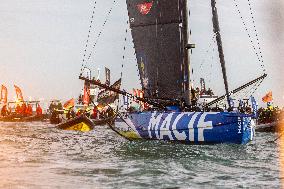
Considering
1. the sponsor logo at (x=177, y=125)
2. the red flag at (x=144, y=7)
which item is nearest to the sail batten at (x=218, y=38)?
the sponsor logo at (x=177, y=125)

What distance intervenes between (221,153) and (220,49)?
7.95m

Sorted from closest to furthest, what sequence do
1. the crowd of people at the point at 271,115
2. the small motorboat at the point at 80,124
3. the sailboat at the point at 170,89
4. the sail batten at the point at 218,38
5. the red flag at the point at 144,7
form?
the sailboat at the point at 170,89 < the sail batten at the point at 218,38 < the red flag at the point at 144,7 < the small motorboat at the point at 80,124 < the crowd of people at the point at 271,115

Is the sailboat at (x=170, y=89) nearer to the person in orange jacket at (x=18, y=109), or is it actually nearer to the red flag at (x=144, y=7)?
the red flag at (x=144, y=7)

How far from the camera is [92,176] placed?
10.6 metres

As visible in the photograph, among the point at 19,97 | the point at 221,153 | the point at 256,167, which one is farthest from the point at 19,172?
the point at 19,97

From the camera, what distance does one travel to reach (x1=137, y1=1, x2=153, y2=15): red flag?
25922 millimetres

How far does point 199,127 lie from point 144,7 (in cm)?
1109

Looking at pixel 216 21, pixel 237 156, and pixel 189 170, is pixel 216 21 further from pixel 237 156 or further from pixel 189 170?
pixel 189 170

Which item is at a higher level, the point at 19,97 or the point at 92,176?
the point at 19,97

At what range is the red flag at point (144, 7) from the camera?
85.0 ft

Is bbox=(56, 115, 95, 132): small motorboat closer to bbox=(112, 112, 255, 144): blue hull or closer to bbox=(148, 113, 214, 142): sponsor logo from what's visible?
bbox=(112, 112, 255, 144): blue hull

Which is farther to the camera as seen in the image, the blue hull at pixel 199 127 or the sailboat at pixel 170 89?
the sailboat at pixel 170 89

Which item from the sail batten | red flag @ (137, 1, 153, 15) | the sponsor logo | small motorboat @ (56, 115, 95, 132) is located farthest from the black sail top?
small motorboat @ (56, 115, 95, 132)

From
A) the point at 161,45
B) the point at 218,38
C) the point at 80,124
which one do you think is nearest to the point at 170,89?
the point at 161,45
